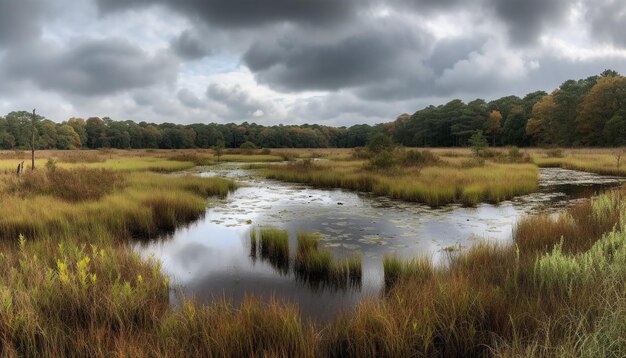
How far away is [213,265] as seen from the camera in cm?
867

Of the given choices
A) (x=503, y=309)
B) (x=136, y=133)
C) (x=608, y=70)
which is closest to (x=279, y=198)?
(x=503, y=309)

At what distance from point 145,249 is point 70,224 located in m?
2.40

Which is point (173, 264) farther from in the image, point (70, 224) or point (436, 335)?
point (436, 335)

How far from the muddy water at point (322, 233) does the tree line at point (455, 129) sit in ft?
124

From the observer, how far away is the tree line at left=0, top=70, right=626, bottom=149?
62.3 meters

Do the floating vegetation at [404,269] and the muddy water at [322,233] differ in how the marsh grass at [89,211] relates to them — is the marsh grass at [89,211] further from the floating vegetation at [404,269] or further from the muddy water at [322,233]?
the floating vegetation at [404,269]

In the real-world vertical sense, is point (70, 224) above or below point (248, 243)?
above

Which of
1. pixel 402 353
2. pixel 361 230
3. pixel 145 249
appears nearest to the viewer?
pixel 402 353

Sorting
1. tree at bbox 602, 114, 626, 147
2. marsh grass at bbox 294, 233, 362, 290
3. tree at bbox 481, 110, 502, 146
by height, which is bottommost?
marsh grass at bbox 294, 233, 362, 290

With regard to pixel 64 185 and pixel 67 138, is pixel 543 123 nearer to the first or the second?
pixel 64 185

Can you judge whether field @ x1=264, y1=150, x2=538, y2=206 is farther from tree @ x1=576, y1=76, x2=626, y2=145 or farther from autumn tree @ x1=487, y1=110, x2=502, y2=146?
autumn tree @ x1=487, y1=110, x2=502, y2=146

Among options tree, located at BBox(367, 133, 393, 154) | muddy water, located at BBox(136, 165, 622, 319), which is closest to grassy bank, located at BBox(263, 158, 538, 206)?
muddy water, located at BBox(136, 165, 622, 319)

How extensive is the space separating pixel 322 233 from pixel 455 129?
91.4m

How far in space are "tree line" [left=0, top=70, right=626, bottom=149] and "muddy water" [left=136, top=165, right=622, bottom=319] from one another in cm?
3776
